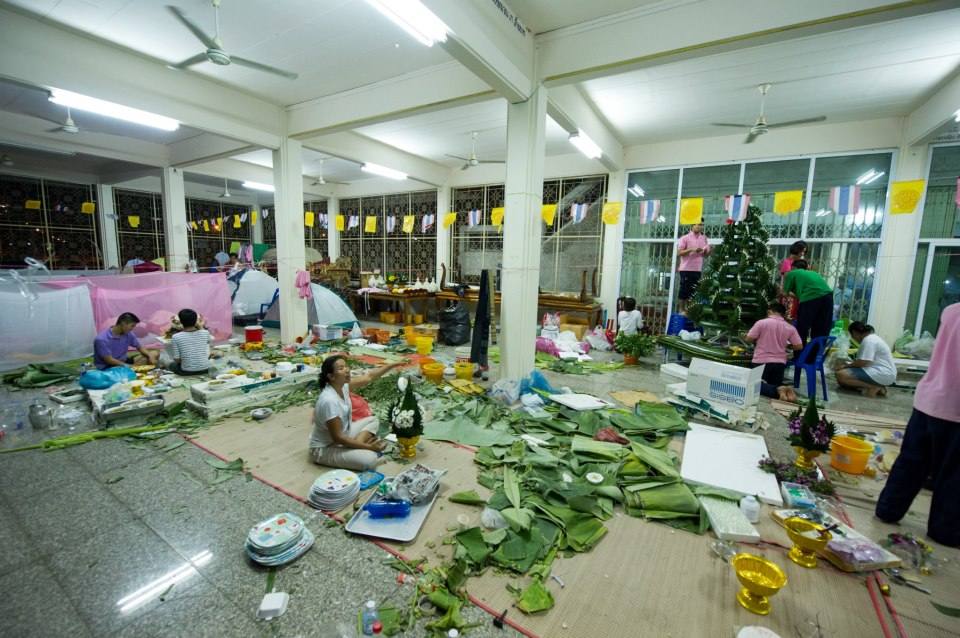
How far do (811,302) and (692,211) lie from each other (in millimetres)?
2775

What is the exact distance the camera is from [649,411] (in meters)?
4.41

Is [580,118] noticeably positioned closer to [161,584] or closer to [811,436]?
[811,436]

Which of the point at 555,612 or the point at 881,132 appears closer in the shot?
the point at 555,612

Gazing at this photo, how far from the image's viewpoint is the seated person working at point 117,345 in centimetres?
501

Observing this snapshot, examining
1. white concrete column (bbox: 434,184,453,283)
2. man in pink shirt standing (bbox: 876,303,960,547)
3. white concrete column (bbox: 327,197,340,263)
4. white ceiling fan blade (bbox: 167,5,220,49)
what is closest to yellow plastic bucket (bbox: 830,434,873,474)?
man in pink shirt standing (bbox: 876,303,960,547)

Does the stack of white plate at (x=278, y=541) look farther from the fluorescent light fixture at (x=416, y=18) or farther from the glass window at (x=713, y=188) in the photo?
the glass window at (x=713, y=188)

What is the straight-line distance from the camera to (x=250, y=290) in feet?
30.9

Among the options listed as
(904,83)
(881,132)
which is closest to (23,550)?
(904,83)

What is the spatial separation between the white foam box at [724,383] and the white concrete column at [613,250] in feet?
14.9

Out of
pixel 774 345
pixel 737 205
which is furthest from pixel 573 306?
pixel 774 345

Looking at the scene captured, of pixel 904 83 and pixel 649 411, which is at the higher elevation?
pixel 904 83

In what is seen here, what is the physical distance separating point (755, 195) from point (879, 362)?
3.83 metres

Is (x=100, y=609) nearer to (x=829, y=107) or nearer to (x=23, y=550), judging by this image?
(x=23, y=550)

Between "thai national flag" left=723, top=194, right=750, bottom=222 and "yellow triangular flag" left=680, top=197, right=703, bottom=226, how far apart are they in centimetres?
45
